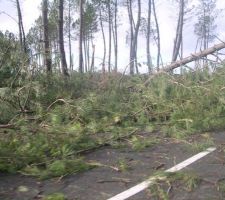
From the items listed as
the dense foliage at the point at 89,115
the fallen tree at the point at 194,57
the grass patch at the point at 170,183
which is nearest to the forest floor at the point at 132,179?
the grass patch at the point at 170,183

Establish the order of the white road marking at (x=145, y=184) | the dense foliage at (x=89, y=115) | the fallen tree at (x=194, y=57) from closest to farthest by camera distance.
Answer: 1. the white road marking at (x=145, y=184)
2. the dense foliage at (x=89, y=115)
3. the fallen tree at (x=194, y=57)

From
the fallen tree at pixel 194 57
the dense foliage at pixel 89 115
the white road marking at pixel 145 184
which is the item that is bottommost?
the white road marking at pixel 145 184

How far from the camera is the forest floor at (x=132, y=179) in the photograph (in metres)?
4.56

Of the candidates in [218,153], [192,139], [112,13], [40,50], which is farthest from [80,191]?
[112,13]

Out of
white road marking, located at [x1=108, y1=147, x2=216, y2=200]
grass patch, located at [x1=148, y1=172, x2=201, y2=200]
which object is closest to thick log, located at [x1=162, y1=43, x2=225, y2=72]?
white road marking, located at [x1=108, y1=147, x2=216, y2=200]

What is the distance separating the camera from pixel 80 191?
471 cm

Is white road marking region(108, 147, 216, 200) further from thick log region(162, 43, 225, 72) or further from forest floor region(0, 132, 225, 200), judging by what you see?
thick log region(162, 43, 225, 72)

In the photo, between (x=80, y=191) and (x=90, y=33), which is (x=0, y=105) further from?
(x=90, y=33)

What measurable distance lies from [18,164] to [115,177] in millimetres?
1318

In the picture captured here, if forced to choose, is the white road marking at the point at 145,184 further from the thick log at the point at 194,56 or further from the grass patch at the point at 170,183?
the thick log at the point at 194,56

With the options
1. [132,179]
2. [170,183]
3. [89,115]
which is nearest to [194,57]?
[89,115]

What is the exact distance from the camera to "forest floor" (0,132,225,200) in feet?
15.0

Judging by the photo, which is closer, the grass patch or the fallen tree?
the grass patch

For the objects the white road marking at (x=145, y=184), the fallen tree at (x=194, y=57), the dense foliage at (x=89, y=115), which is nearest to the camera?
the white road marking at (x=145, y=184)
